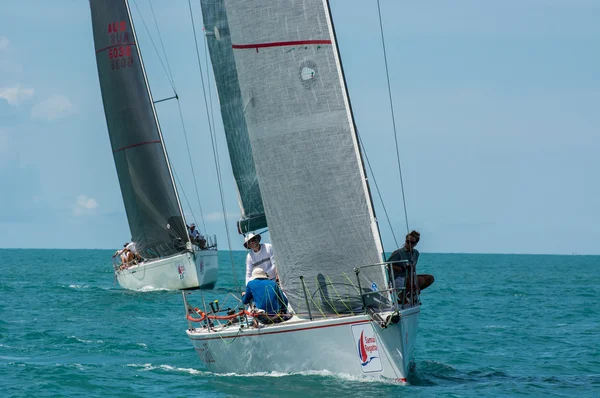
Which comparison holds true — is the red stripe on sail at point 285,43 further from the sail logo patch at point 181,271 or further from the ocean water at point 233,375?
the sail logo patch at point 181,271

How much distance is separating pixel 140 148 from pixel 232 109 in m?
12.5

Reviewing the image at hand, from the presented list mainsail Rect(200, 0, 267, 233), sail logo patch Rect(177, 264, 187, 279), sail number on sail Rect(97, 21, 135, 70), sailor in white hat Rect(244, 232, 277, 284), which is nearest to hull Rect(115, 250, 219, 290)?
sail logo patch Rect(177, 264, 187, 279)

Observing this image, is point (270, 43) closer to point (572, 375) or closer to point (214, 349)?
point (214, 349)

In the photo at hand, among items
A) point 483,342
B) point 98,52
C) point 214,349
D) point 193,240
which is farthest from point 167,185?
point 214,349

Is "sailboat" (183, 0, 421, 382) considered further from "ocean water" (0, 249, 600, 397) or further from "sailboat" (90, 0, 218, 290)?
"sailboat" (90, 0, 218, 290)

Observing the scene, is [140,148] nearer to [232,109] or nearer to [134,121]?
[134,121]

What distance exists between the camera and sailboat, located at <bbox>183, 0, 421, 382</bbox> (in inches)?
476

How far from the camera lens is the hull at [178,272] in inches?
1178

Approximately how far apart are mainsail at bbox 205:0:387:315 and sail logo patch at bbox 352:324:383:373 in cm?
63

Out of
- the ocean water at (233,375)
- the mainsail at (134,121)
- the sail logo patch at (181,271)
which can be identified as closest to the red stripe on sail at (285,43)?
the ocean water at (233,375)

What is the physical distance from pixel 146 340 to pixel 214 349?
19.6 feet

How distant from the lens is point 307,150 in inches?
488

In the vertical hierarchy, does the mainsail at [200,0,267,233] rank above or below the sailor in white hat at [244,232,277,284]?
above

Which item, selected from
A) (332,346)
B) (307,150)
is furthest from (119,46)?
(332,346)
